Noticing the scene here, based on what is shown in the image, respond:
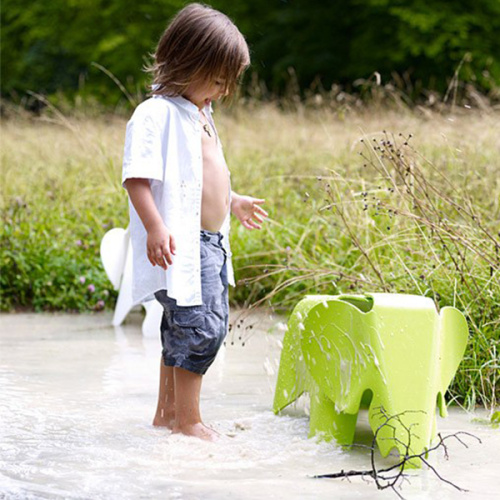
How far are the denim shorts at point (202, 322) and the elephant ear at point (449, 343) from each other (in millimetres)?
678

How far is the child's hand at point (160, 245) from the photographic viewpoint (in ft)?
9.27

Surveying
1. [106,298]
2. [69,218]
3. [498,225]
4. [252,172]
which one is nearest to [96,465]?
[498,225]

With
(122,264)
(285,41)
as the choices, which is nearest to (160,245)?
(122,264)

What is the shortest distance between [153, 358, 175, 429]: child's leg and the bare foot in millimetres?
129

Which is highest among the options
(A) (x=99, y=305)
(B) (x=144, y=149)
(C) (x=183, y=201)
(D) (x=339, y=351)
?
(B) (x=144, y=149)

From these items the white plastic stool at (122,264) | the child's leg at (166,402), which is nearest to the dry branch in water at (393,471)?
the child's leg at (166,402)

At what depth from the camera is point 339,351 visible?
2.85 m

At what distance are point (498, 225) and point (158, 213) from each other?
7.64 ft

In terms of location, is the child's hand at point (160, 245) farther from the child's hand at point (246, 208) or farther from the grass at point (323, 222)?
the grass at point (323, 222)

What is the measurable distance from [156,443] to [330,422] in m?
0.53

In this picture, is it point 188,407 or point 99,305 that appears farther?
point 99,305

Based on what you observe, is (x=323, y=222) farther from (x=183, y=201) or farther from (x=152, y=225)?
(x=152, y=225)

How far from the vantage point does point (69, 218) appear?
6379mm

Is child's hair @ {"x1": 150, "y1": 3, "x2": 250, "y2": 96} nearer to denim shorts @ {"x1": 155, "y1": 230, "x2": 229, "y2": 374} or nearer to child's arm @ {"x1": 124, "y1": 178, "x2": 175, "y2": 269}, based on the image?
child's arm @ {"x1": 124, "y1": 178, "x2": 175, "y2": 269}
